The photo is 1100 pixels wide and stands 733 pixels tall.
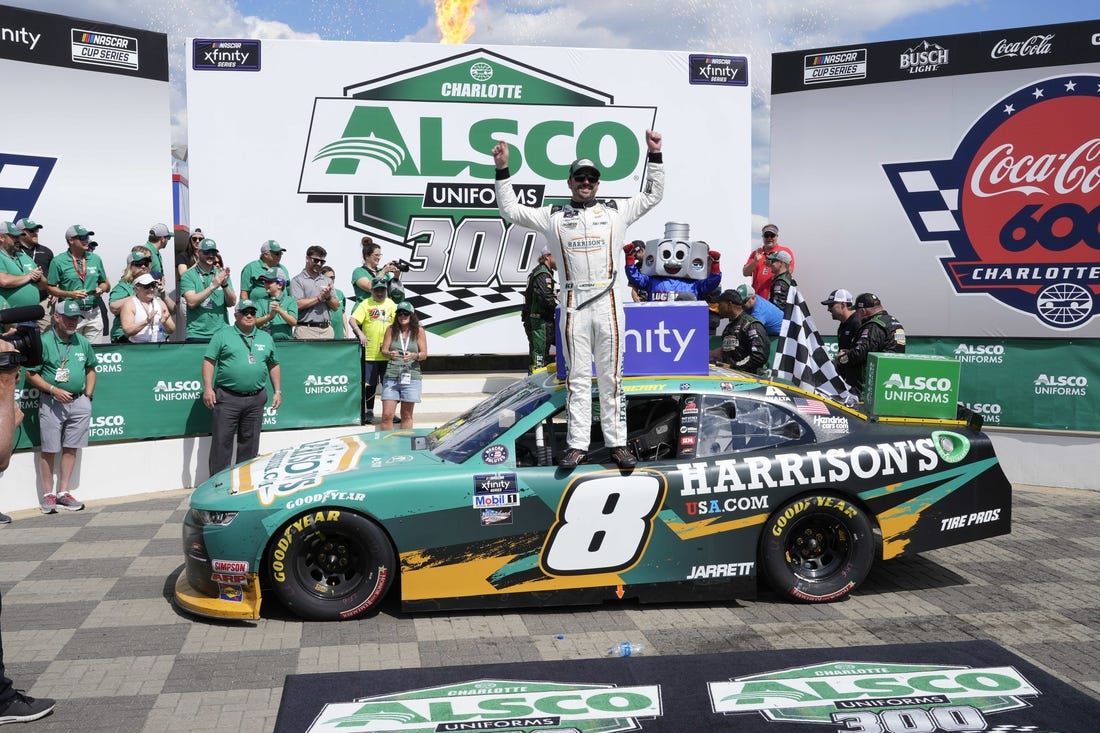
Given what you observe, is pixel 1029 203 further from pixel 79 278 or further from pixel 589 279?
pixel 79 278

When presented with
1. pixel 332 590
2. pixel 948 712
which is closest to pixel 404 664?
pixel 332 590

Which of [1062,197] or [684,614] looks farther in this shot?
[1062,197]

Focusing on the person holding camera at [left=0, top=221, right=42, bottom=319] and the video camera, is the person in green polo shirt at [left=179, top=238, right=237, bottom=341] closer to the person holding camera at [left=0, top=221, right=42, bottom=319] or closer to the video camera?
the person holding camera at [left=0, top=221, right=42, bottom=319]

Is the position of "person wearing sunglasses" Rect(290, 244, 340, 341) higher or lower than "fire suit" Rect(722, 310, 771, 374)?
higher

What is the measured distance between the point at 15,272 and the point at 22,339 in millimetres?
6121

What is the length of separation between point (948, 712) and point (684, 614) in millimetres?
1986

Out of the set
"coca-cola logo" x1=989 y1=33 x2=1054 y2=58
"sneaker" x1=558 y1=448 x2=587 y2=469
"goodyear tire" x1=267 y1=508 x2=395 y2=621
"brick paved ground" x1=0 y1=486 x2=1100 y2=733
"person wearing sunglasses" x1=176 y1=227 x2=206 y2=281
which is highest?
"coca-cola logo" x1=989 y1=33 x2=1054 y2=58

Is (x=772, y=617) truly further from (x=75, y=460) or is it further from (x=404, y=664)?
(x=75, y=460)

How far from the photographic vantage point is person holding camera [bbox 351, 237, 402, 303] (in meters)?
11.5

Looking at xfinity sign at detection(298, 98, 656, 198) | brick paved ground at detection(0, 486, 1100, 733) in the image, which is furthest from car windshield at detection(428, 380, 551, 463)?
xfinity sign at detection(298, 98, 656, 198)

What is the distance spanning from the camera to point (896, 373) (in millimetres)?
6879

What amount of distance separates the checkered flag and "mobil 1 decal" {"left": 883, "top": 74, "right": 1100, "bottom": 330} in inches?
181

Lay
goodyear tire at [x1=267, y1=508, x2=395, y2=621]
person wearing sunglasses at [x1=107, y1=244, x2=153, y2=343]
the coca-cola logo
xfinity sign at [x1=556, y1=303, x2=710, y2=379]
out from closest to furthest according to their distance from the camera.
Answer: goodyear tire at [x1=267, y1=508, x2=395, y2=621], xfinity sign at [x1=556, y1=303, x2=710, y2=379], person wearing sunglasses at [x1=107, y1=244, x2=153, y2=343], the coca-cola logo

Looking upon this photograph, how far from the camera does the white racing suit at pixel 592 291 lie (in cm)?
634
